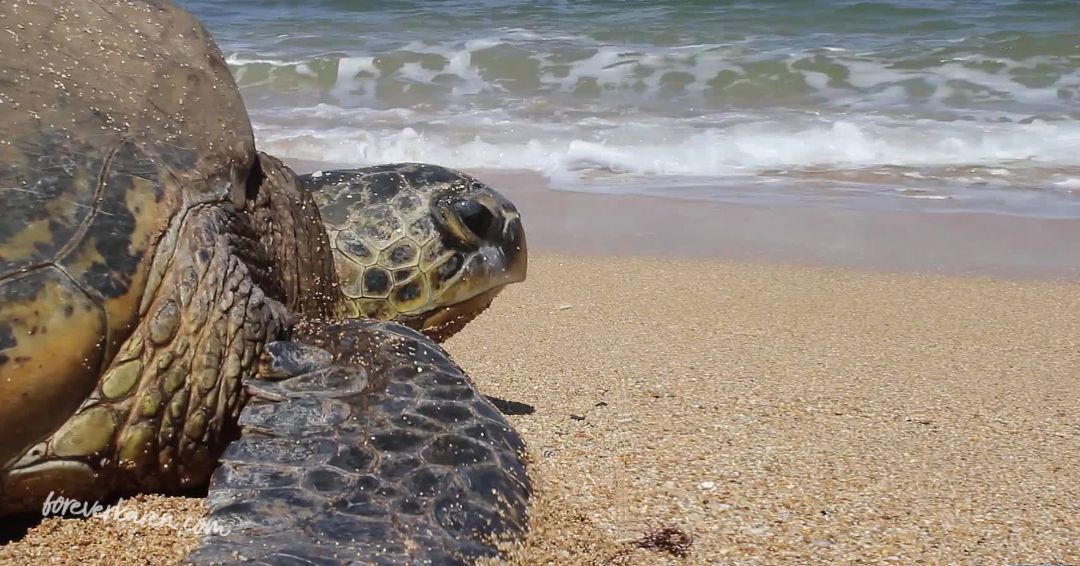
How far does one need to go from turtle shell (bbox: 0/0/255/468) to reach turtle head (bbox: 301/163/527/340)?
0.46m

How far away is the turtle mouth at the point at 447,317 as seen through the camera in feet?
9.39

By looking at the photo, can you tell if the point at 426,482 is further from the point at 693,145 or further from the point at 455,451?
the point at 693,145

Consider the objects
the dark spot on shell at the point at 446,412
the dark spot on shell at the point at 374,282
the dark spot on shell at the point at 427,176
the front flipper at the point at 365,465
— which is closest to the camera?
the front flipper at the point at 365,465

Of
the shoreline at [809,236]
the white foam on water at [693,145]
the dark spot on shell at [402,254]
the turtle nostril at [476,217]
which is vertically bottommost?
the shoreline at [809,236]

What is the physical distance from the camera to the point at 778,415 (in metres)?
3.01

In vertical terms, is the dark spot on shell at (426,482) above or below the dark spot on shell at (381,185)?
below

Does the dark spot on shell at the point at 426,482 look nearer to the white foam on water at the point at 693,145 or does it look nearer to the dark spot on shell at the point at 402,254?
the dark spot on shell at the point at 402,254

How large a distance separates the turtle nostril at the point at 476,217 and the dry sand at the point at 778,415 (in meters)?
0.50

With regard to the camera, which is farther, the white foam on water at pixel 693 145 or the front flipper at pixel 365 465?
the white foam on water at pixel 693 145

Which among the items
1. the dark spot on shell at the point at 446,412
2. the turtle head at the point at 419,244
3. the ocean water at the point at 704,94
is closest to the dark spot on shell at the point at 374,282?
the turtle head at the point at 419,244

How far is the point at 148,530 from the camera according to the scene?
1957 mm

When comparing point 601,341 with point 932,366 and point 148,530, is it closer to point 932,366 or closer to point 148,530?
point 932,366

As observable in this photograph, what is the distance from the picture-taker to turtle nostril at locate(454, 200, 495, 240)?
9.50 ft

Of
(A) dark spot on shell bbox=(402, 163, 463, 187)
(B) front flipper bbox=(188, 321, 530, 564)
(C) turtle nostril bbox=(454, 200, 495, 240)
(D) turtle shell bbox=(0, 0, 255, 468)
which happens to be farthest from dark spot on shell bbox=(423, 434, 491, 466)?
(A) dark spot on shell bbox=(402, 163, 463, 187)
